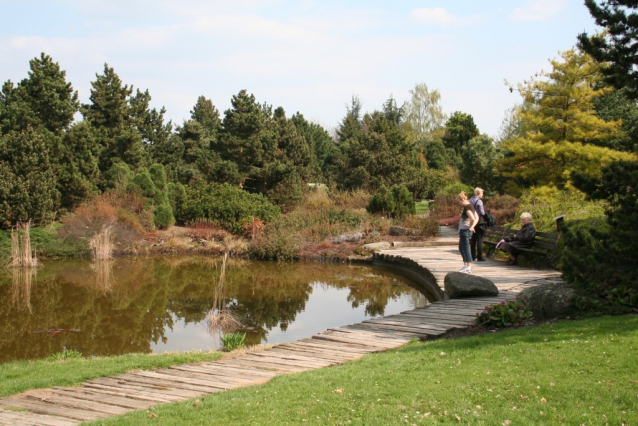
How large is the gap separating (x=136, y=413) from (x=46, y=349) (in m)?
5.41

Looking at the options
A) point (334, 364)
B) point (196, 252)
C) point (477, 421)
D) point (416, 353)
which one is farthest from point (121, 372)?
point (196, 252)

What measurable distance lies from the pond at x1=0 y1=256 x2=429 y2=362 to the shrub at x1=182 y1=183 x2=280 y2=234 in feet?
11.4

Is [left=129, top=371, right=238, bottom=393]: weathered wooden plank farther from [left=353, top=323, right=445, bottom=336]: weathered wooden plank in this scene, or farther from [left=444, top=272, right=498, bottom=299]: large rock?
[left=444, top=272, right=498, bottom=299]: large rock

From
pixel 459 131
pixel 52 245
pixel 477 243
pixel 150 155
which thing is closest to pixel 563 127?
pixel 477 243

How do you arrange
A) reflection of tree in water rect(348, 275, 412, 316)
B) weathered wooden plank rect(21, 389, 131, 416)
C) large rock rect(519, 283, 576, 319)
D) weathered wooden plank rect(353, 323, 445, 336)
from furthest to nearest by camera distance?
reflection of tree in water rect(348, 275, 412, 316), weathered wooden plank rect(353, 323, 445, 336), large rock rect(519, 283, 576, 319), weathered wooden plank rect(21, 389, 131, 416)

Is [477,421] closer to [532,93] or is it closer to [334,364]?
[334,364]

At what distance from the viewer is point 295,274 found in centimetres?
1662

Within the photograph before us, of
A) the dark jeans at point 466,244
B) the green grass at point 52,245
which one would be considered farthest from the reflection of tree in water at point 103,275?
the dark jeans at point 466,244

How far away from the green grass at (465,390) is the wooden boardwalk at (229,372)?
1.80 ft

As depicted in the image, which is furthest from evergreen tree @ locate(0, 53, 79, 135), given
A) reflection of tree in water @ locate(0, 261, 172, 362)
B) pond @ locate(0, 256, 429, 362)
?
reflection of tree in water @ locate(0, 261, 172, 362)

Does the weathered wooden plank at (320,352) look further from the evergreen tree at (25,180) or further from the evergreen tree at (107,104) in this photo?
the evergreen tree at (107,104)

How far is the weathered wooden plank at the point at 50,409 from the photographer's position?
4.93 metres

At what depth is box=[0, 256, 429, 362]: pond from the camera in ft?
32.8

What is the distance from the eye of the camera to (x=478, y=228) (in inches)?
541
